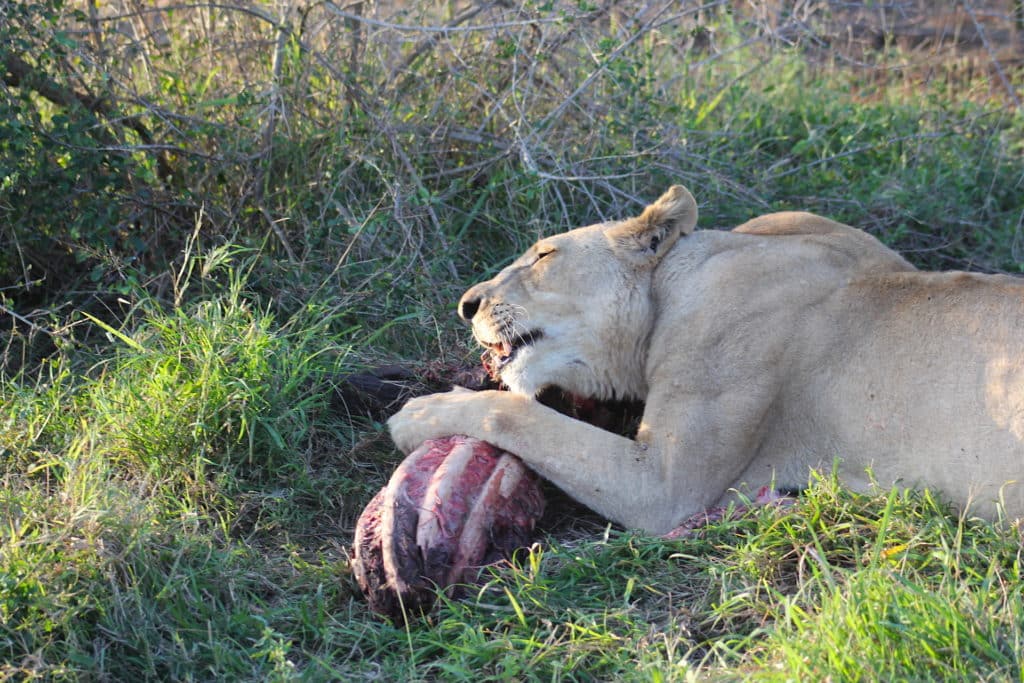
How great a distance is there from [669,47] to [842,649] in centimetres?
495

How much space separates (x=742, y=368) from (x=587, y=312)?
621 mm

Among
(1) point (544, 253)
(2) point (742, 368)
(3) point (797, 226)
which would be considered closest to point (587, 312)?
(1) point (544, 253)

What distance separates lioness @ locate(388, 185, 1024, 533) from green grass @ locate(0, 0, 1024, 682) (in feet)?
0.61

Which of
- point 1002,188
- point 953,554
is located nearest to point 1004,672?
point 953,554

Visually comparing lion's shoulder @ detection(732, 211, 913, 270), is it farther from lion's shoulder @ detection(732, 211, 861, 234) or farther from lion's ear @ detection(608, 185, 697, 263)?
lion's ear @ detection(608, 185, 697, 263)

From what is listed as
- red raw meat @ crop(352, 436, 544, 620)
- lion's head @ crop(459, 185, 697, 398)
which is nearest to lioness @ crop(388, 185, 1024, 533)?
lion's head @ crop(459, 185, 697, 398)

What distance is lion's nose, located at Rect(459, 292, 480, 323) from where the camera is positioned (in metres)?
4.21

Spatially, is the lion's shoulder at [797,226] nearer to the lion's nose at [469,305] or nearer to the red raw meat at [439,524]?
the lion's nose at [469,305]

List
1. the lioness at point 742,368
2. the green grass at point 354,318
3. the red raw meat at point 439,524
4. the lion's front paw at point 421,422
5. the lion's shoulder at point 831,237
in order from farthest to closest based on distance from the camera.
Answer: the lion's shoulder at point 831,237
the lion's front paw at point 421,422
the lioness at point 742,368
the red raw meat at point 439,524
the green grass at point 354,318

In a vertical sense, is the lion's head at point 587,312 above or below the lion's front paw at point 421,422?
above

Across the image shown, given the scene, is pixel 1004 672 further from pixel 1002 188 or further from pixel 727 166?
pixel 1002 188

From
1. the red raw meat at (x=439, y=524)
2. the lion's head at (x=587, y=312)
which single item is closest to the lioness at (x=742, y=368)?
the lion's head at (x=587, y=312)

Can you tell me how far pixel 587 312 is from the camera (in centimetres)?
410

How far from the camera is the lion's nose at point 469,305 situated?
421 centimetres
